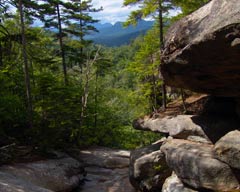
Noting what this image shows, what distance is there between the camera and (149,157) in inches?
529

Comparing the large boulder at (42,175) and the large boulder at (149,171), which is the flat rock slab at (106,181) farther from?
the large boulder at (149,171)

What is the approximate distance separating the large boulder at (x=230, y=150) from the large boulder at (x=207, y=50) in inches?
65.2

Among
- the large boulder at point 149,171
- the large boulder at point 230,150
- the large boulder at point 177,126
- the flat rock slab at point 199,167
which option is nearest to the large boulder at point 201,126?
the large boulder at point 177,126

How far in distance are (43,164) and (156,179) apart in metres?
4.76

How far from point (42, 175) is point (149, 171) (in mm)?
4203

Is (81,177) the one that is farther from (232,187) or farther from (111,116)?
(111,116)

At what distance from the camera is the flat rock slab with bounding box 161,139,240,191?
32.1 ft

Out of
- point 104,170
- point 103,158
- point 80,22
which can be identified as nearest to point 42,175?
point 104,170

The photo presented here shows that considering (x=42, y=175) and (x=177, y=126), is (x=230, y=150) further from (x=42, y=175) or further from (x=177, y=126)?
Answer: (x=42, y=175)

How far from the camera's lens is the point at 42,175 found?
42.3 feet

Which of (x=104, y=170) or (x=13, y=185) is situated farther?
(x=104, y=170)

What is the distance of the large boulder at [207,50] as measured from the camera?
302 inches

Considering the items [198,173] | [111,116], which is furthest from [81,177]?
[111,116]

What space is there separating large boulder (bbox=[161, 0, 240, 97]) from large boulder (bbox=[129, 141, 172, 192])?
3416 mm
